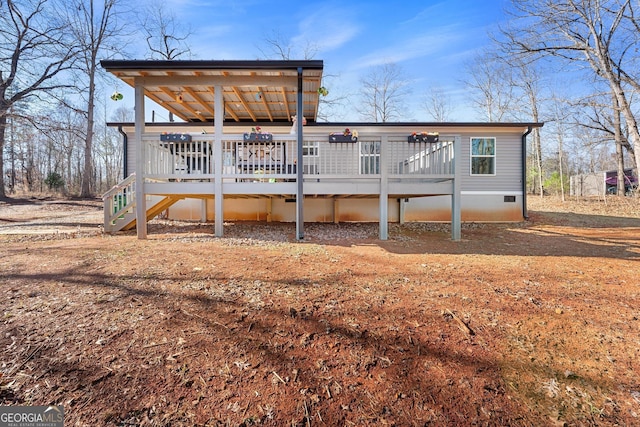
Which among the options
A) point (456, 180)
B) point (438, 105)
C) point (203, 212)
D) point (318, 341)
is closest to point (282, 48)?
point (438, 105)

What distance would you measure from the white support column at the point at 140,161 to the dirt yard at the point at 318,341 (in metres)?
1.99

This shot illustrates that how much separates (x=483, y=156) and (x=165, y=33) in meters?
21.6

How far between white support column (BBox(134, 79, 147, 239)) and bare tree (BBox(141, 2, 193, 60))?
1668 cm

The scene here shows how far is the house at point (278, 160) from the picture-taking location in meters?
6.52

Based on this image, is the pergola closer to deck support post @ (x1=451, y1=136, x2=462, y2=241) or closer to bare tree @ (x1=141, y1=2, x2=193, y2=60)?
deck support post @ (x1=451, y1=136, x2=462, y2=241)

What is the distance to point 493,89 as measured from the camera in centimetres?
2414

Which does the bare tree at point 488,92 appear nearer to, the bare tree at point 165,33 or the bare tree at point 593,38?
the bare tree at point 593,38

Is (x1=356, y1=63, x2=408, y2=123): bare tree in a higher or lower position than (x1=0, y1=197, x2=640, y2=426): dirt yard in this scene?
higher

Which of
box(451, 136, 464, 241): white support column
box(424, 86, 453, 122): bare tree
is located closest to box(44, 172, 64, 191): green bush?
box(451, 136, 464, 241): white support column

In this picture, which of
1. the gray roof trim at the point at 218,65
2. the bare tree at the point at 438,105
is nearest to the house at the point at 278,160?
the gray roof trim at the point at 218,65

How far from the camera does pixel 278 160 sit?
786 centimetres

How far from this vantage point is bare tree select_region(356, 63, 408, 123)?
2580 cm

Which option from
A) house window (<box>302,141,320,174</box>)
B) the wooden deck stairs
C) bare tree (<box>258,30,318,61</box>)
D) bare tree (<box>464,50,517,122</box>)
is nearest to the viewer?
house window (<box>302,141,320,174</box>)

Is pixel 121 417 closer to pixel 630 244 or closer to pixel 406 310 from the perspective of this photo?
pixel 406 310
